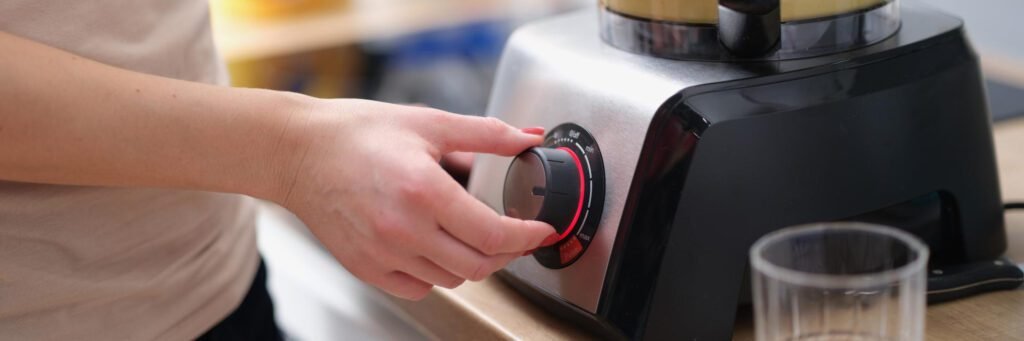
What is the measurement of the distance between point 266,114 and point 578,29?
0.23 metres

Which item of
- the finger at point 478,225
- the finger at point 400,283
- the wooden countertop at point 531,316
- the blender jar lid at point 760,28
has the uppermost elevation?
the blender jar lid at point 760,28

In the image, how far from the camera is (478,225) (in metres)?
0.49

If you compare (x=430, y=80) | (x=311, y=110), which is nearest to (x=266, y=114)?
(x=311, y=110)

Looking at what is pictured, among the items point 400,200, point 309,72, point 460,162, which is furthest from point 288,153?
point 309,72

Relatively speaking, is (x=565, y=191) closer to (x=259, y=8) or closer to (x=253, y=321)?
(x=253, y=321)

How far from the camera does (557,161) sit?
545 mm

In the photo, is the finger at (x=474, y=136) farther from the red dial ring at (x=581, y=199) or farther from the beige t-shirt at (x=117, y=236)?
the beige t-shirt at (x=117, y=236)

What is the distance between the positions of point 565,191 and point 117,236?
26 centimetres

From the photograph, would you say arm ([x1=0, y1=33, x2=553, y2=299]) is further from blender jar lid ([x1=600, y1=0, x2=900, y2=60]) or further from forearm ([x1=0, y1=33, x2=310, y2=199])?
blender jar lid ([x1=600, y1=0, x2=900, y2=60])

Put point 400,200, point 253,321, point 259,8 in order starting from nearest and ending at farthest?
point 400,200 → point 253,321 → point 259,8

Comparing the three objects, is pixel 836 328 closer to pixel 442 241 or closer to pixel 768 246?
pixel 768 246

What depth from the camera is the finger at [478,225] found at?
48 cm

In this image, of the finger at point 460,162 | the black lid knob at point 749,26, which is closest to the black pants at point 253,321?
the finger at point 460,162

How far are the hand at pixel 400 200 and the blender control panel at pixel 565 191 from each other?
0.02 meters
